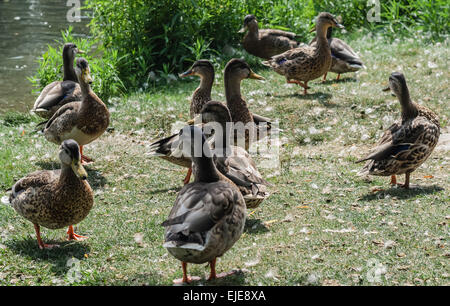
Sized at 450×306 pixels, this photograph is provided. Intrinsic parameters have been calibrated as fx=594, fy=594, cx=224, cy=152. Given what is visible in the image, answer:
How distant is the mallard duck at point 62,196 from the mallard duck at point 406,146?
3152mm

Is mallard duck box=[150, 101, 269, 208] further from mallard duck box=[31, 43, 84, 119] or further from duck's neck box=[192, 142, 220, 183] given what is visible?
mallard duck box=[31, 43, 84, 119]

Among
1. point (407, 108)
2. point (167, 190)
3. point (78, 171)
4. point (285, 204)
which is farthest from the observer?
point (167, 190)

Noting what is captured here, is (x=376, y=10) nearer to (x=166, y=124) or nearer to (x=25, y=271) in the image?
(x=166, y=124)

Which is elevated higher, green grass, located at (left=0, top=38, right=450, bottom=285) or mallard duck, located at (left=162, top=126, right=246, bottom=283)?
mallard duck, located at (left=162, top=126, right=246, bottom=283)

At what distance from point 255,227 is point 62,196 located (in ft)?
6.72

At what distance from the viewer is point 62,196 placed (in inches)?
231

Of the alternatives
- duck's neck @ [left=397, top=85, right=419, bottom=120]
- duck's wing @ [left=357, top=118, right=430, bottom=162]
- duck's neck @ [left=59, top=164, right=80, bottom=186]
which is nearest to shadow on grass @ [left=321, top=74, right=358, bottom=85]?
duck's neck @ [left=397, top=85, right=419, bottom=120]

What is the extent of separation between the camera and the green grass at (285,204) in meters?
5.46

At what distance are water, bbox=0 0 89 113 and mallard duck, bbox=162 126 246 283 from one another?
24.3 ft

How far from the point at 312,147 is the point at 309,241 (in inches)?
123

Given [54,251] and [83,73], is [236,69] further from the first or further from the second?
[54,251]

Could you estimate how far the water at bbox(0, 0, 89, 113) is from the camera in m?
12.5

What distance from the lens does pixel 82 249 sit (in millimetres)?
6066

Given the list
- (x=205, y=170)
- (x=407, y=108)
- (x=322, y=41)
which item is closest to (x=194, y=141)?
(x=205, y=170)
